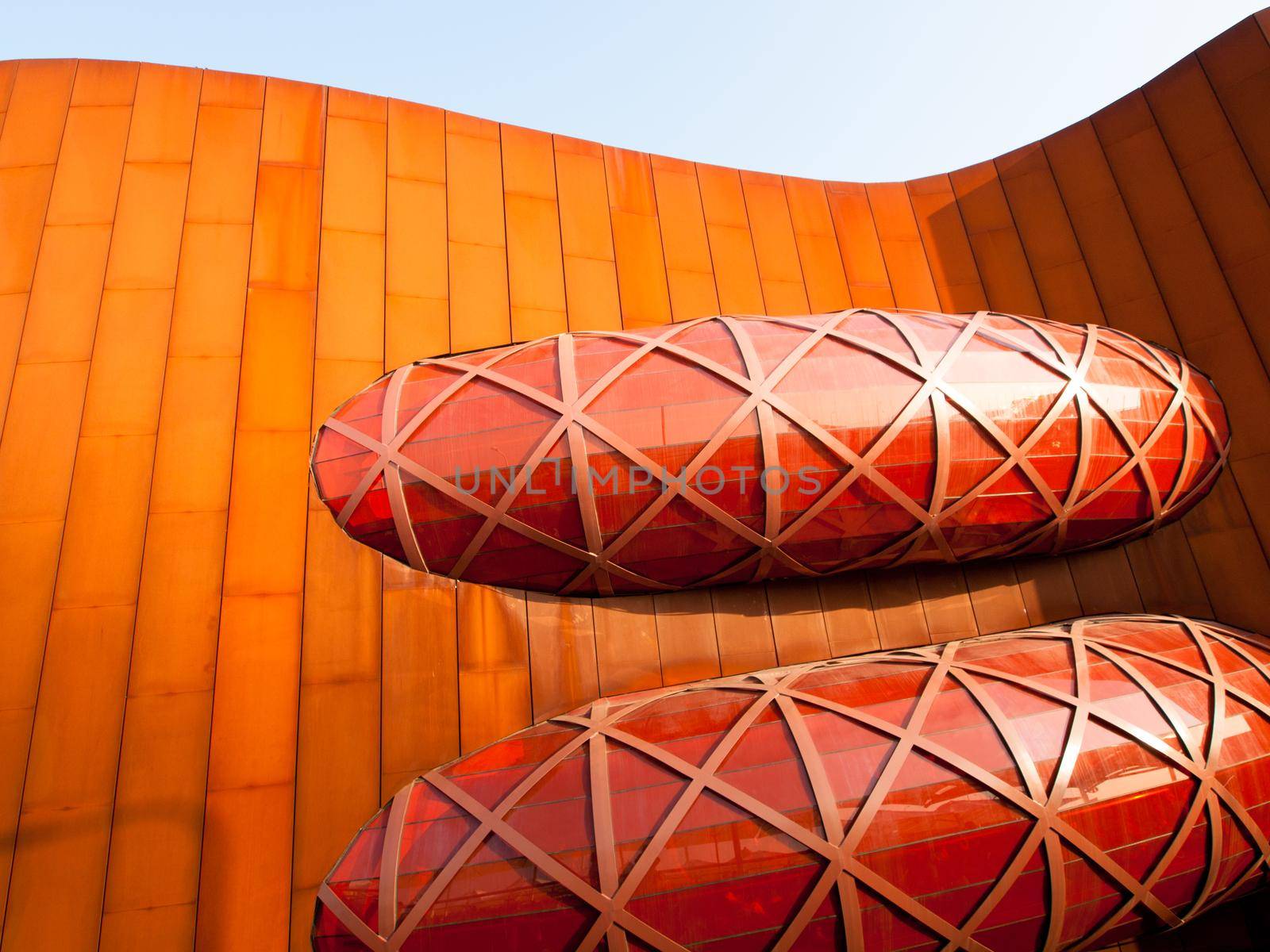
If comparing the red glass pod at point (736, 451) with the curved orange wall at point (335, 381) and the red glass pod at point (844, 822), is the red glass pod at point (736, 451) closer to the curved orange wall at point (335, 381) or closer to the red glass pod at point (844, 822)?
the curved orange wall at point (335, 381)

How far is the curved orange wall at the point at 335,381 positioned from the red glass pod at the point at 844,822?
1.75 meters

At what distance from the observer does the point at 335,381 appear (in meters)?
11.6

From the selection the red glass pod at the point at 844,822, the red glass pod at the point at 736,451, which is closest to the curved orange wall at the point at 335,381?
the red glass pod at the point at 736,451

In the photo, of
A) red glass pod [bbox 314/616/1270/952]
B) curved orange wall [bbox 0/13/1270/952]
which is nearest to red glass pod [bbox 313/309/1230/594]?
curved orange wall [bbox 0/13/1270/952]

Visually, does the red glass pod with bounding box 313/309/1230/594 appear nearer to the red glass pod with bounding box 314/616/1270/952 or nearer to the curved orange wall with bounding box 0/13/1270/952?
the curved orange wall with bounding box 0/13/1270/952

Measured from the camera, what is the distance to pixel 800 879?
772 cm

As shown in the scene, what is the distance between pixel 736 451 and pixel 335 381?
6567 millimetres

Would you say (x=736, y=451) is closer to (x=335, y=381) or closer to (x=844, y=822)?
(x=844, y=822)

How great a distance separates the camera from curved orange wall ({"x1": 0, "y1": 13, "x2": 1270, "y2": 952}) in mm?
9266

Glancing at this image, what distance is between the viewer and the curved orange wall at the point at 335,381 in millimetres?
9266

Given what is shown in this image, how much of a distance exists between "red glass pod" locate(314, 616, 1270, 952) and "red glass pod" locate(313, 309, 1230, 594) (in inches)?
76.2

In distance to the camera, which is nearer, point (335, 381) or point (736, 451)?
point (736, 451)

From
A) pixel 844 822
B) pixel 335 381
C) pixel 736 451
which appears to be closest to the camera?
pixel 844 822

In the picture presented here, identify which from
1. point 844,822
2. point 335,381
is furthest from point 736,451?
point 335,381
